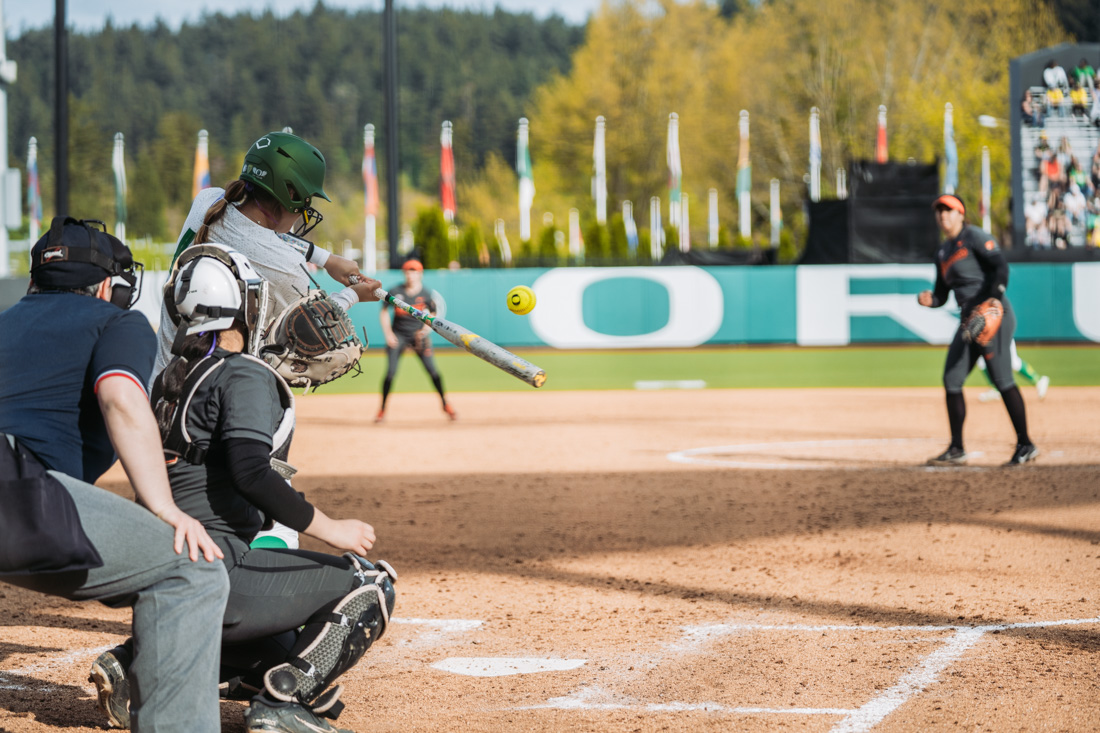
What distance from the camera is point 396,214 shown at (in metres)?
25.4

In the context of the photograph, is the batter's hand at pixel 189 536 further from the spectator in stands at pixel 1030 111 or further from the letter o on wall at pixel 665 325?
the spectator in stands at pixel 1030 111

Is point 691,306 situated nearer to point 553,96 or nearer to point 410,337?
point 410,337

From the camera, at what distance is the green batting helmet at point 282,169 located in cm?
438

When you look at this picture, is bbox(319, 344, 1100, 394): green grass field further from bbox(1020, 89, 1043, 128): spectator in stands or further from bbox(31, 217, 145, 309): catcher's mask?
bbox(31, 217, 145, 309): catcher's mask

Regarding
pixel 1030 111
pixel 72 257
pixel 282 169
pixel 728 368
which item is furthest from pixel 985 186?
pixel 72 257

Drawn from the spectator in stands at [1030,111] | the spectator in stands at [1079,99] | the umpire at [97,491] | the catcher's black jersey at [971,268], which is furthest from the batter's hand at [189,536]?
the spectator in stands at [1079,99]

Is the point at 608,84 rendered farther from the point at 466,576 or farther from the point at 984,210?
the point at 466,576

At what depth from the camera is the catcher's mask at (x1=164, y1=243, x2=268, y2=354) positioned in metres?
3.62

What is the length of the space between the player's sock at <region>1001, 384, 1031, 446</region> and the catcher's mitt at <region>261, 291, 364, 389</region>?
6.90m

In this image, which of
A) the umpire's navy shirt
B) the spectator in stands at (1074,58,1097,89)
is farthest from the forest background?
the umpire's navy shirt

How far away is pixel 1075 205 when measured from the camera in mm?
24141

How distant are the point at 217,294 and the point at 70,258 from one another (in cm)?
43

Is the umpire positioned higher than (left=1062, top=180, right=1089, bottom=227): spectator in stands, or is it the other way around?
(left=1062, top=180, right=1089, bottom=227): spectator in stands

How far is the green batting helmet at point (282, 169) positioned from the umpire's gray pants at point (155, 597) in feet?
5.15
